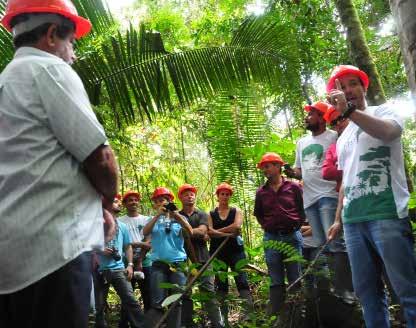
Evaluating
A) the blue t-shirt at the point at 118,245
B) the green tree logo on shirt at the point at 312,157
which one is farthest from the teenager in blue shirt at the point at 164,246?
the green tree logo on shirt at the point at 312,157

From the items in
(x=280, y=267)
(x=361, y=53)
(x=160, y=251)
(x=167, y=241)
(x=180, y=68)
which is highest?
(x=180, y=68)

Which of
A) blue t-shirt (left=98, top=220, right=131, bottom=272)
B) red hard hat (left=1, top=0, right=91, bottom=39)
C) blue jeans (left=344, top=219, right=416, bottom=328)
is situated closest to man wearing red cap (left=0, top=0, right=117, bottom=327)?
red hard hat (left=1, top=0, right=91, bottom=39)

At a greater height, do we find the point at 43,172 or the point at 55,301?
the point at 43,172

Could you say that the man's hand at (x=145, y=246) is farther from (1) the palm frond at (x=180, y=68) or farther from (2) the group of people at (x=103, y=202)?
(1) the palm frond at (x=180, y=68)

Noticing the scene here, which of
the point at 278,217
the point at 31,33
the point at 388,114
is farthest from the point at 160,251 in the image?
the point at 31,33

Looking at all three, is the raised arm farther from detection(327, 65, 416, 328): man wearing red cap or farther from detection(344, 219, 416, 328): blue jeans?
detection(344, 219, 416, 328): blue jeans

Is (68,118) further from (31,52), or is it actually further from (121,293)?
(121,293)

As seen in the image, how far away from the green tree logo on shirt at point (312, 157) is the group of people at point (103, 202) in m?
0.01

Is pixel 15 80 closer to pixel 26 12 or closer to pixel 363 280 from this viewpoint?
pixel 26 12

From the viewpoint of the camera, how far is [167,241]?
6.07m

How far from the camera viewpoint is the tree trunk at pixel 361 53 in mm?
4832

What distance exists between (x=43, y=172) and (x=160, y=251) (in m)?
4.69

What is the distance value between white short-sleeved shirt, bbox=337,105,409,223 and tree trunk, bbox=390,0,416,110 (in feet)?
3.07

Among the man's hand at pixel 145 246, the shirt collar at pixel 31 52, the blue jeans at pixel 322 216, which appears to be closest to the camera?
the shirt collar at pixel 31 52
